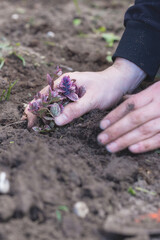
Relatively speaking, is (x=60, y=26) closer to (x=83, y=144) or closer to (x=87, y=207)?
(x=83, y=144)

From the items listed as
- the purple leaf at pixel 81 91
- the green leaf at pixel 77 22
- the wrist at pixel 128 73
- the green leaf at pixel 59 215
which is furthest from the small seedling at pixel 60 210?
the green leaf at pixel 77 22

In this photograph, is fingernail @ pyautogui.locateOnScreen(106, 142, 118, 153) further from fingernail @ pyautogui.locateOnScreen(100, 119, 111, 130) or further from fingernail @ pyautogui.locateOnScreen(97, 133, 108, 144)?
fingernail @ pyautogui.locateOnScreen(100, 119, 111, 130)

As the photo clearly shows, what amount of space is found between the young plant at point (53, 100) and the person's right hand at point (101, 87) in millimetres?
48

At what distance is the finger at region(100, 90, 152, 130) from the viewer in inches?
81.4

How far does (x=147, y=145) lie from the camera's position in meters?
2.01

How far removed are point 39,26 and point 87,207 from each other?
3.18 meters

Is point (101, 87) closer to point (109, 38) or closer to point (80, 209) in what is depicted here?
point (80, 209)

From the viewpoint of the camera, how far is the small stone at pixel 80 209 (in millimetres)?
1592

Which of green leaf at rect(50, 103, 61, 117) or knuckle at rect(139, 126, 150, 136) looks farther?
green leaf at rect(50, 103, 61, 117)

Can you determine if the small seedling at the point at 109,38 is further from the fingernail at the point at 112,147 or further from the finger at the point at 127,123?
the fingernail at the point at 112,147

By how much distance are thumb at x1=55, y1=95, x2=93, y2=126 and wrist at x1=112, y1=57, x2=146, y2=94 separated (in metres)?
0.44

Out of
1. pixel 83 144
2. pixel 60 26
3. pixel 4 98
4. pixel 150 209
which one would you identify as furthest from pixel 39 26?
pixel 150 209

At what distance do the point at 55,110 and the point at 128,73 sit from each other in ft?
2.58

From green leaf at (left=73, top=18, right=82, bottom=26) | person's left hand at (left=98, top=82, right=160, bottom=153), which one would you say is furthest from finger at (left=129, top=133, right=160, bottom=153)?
green leaf at (left=73, top=18, right=82, bottom=26)
